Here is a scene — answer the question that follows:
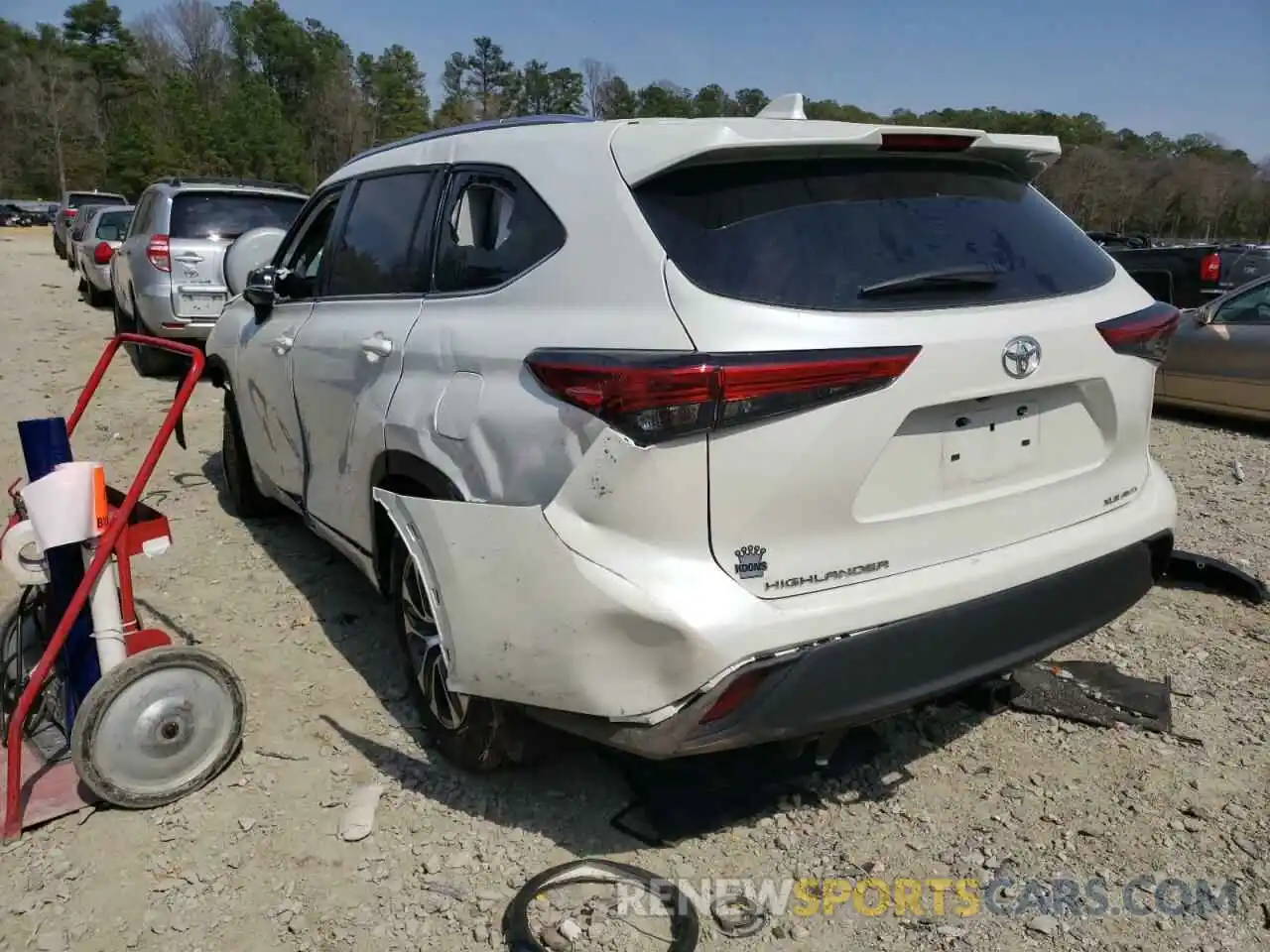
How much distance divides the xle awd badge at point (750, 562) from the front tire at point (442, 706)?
35.5 inches

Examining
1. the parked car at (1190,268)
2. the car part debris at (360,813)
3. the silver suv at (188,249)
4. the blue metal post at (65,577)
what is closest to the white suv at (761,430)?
the car part debris at (360,813)

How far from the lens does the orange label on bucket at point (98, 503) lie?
2941 mm

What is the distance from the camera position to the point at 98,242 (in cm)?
1431

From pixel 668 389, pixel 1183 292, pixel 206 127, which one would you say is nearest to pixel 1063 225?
pixel 668 389

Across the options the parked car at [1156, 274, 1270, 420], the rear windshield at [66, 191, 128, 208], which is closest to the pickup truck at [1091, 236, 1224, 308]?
the parked car at [1156, 274, 1270, 420]

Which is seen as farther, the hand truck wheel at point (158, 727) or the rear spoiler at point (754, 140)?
the hand truck wheel at point (158, 727)

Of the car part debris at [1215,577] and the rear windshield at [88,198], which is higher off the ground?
the rear windshield at [88,198]

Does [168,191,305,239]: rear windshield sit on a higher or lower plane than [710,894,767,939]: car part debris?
higher

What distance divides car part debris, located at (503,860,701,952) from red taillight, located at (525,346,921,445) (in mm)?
1200

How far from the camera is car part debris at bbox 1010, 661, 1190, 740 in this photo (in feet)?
10.6

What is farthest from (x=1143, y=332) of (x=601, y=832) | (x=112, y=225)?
(x=112, y=225)

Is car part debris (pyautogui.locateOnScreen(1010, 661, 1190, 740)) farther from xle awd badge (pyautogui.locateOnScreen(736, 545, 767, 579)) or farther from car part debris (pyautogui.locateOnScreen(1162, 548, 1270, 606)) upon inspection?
xle awd badge (pyautogui.locateOnScreen(736, 545, 767, 579))

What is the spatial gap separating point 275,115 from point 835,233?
7720cm

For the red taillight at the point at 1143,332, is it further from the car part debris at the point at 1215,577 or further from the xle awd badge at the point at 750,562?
the car part debris at the point at 1215,577
